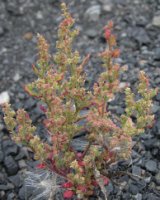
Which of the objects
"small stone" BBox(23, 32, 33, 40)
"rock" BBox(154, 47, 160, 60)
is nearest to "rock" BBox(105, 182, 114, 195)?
"rock" BBox(154, 47, 160, 60)

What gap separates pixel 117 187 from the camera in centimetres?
269

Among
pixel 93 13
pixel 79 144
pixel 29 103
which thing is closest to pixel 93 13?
pixel 93 13

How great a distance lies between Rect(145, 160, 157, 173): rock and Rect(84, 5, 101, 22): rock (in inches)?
57.9

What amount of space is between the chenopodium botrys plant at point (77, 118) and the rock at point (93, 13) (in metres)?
1.42

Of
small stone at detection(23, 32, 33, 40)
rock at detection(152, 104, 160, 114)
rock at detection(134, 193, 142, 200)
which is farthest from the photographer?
small stone at detection(23, 32, 33, 40)

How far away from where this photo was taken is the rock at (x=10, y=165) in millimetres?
2857

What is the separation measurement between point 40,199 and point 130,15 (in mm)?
1768

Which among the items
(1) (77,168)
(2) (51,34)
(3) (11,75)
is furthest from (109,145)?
(2) (51,34)

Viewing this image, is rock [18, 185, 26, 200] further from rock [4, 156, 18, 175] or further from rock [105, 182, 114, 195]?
rock [105, 182, 114, 195]

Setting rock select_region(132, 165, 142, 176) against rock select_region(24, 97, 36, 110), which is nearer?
rock select_region(132, 165, 142, 176)

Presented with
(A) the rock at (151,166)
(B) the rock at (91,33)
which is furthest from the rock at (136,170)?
(B) the rock at (91,33)

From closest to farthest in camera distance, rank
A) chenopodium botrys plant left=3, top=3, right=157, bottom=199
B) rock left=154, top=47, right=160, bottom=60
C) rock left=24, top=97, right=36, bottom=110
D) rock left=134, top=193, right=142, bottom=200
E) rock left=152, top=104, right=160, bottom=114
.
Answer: chenopodium botrys plant left=3, top=3, right=157, bottom=199
rock left=134, top=193, right=142, bottom=200
rock left=152, top=104, right=160, bottom=114
rock left=24, top=97, right=36, bottom=110
rock left=154, top=47, right=160, bottom=60

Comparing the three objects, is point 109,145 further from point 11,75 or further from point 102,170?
point 11,75

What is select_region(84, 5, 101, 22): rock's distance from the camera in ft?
12.6
